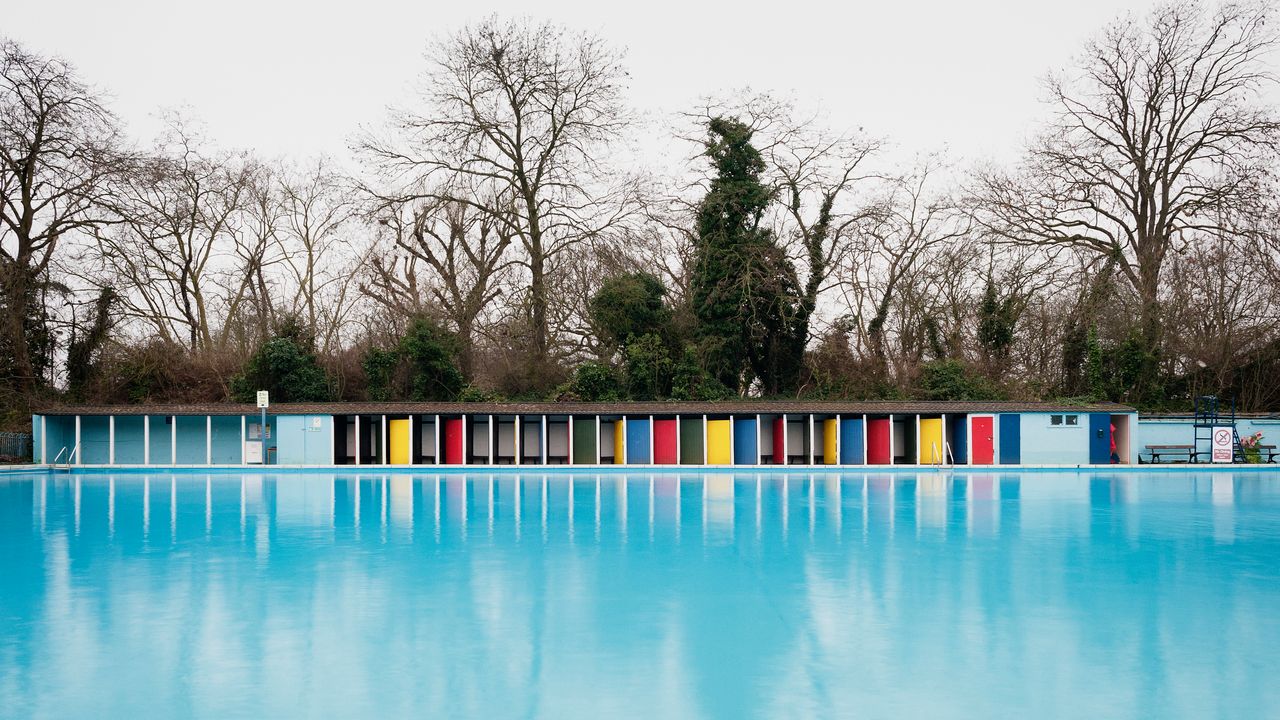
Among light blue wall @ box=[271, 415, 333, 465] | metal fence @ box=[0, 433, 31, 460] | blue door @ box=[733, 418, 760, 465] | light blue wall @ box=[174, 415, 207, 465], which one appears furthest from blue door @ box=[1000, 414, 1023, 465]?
metal fence @ box=[0, 433, 31, 460]

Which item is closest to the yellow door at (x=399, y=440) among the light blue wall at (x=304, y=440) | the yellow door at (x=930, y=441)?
the light blue wall at (x=304, y=440)

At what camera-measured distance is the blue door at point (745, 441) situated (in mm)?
29341

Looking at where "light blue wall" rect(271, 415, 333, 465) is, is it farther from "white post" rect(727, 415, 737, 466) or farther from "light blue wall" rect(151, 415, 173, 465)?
"white post" rect(727, 415, 737, 466)

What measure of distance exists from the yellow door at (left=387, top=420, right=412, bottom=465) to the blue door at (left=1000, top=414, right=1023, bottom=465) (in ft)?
58.4

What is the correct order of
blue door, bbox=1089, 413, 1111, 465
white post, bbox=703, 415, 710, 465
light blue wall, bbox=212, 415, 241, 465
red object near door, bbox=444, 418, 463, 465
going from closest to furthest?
blue door, bbox=1089, 413, 1111, 465, white post, bbox=703, 415, 710, 465, red object near door, bbox=444, 418, 463, 465, light blue wall, bbox=212, 415, 241, 465


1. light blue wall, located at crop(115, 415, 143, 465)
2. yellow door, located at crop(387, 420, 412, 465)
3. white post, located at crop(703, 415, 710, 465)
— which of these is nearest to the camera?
white post, located at crop(703, 415, 710, 465)

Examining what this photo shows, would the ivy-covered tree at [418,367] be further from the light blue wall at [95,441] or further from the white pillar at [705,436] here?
the white pillar at [705,436]

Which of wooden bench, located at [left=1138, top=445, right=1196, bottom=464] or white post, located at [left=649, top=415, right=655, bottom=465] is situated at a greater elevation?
white post, located at [left=649, top=415, right=655, bottom=465]

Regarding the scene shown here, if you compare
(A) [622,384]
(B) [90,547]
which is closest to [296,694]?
(B) [90,547]

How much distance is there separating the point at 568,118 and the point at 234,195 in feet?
43.2

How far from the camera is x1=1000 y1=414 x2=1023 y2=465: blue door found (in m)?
28.5

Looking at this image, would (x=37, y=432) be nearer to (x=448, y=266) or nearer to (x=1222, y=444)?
(x=448, y=266)

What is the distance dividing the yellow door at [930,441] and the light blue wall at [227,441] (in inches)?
829

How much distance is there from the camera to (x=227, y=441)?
3020cm
